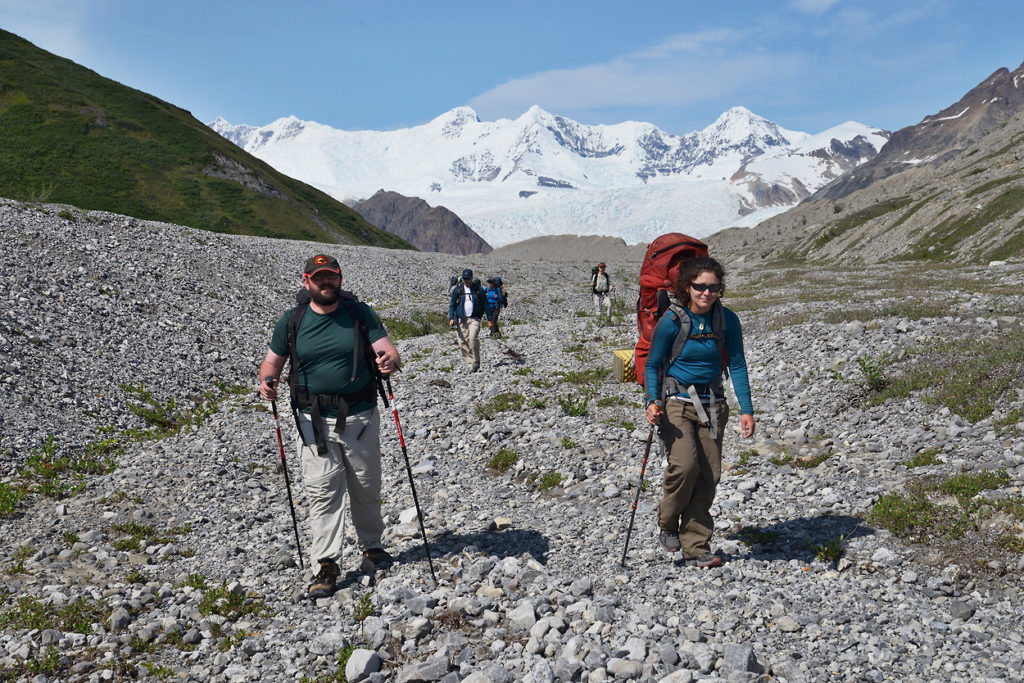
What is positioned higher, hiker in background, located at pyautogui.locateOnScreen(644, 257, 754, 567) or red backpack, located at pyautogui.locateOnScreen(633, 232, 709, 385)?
red backpack, located at pyautogui.locateOnScreen(633, 232, 709, 385)

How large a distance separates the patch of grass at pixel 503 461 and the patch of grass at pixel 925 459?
6718 millimetres

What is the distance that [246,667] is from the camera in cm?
634

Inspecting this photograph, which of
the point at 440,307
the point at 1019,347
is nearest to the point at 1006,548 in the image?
the point at 1019,347

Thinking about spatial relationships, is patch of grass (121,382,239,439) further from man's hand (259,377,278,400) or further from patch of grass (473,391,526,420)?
man's hand (259,377,278,400)

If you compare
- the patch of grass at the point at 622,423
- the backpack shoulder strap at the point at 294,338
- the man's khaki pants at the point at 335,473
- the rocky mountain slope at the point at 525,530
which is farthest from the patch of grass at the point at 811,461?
the backpack shoulder strap at the point at 294,338

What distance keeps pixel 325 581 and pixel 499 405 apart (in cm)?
907

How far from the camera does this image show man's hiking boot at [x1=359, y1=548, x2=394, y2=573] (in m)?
8.16

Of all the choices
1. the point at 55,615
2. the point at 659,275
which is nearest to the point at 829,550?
the point at 659,275

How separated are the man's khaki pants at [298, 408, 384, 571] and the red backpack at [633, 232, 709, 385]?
11.3ft

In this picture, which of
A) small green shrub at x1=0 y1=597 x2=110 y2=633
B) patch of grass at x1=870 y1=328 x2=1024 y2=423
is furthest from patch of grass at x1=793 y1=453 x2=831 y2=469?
small green shrub at x1=0 y1=597 x2=110 y2=633

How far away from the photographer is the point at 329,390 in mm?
7531

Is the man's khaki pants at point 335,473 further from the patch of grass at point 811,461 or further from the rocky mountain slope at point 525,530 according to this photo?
the patch of grass at point 811,461

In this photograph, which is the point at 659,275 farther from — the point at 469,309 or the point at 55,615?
the point at 469,309

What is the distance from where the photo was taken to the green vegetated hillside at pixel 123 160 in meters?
76.2
